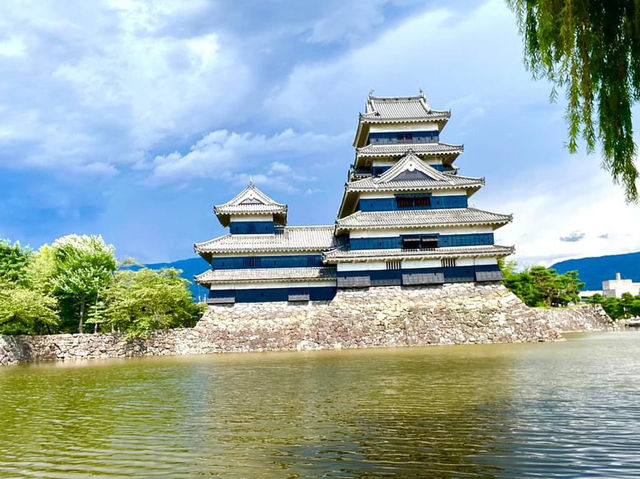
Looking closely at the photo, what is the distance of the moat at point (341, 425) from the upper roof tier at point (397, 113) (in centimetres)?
2609

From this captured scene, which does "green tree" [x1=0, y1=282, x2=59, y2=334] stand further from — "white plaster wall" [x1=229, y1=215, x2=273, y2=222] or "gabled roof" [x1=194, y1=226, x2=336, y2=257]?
"white plaster wall" [x1=229, y1=215, x2=273, y2=222]

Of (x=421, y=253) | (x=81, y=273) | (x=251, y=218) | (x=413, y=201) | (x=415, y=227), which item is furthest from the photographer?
(x=251, y=218)

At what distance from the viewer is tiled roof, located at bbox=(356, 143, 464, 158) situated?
36.4 m

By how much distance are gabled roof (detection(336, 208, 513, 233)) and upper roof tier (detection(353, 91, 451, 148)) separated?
852cm

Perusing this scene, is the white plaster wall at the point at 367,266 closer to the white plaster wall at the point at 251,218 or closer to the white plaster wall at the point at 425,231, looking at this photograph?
the white plaster wall at the point at 425,231

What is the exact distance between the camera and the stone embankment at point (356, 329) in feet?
98.6

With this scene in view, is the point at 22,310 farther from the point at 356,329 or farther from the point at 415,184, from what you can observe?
the point at 415,184

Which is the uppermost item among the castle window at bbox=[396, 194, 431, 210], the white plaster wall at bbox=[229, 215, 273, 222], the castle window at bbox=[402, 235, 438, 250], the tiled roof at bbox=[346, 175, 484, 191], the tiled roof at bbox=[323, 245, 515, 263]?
the tiled roof at bbox=[346, 175, 484, 191]

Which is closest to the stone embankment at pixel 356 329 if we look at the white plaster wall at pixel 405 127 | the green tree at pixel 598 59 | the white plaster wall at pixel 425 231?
the white plaster wall at pixel 425 231

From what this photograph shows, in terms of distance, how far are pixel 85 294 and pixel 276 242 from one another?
1359cm

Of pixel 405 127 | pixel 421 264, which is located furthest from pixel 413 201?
pixel 405 127

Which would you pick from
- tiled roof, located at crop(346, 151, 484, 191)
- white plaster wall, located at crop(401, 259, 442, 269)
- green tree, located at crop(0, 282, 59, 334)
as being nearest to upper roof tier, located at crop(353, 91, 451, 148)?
tiled roof, located at crop(346, 151, 484, 191)

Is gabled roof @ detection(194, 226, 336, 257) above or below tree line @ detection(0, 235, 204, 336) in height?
above

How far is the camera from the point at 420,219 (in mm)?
32969
